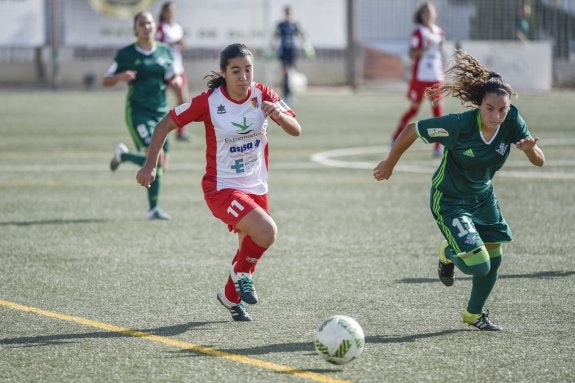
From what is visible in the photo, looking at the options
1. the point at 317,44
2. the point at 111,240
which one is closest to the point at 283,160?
the point at 111,240

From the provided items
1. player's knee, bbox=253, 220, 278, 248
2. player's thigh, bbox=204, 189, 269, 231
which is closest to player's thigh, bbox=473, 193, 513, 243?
player's knee, bbox=253, 220, 278, 248

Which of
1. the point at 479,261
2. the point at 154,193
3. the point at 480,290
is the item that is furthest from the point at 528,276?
the point at 154,193

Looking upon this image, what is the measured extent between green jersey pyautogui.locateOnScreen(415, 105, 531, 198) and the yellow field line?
1926 millimetres

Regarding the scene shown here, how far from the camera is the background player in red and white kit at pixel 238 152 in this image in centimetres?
755

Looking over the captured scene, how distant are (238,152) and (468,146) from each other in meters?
1.57

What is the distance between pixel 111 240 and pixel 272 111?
3.78 m

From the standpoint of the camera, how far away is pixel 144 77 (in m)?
12.6

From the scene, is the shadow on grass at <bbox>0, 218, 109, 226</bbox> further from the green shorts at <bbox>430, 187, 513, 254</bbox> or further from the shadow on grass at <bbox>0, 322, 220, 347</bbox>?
the green shorts at <bbox>430, 187, 513, 254</bbox>

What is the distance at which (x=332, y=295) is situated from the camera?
827 centimetres

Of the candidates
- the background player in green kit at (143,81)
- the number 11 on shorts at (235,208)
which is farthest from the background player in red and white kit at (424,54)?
the number 11 on shorts at (235,208)

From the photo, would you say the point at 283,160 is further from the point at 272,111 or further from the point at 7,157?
the point at 272,111

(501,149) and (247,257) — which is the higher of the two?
(501,149)

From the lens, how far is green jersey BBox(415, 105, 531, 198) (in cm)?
736

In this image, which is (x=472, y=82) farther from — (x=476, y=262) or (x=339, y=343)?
(x=339, y=343)
